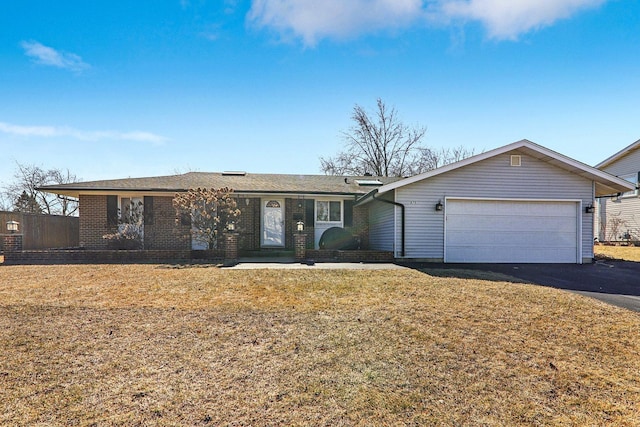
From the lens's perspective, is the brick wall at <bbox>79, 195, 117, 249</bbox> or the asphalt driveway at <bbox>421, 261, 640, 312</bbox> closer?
the asphalt driveway at <bbox>421, 261, 640, 312</bbox>

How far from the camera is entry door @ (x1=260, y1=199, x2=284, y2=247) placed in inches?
558

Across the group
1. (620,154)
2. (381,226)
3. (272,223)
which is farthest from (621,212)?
(272,223)

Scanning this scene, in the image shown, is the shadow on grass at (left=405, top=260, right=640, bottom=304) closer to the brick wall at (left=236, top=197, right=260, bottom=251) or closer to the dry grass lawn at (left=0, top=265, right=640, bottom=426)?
the dry grass lawn at (left=0, top=265, right=640, bottom=426)

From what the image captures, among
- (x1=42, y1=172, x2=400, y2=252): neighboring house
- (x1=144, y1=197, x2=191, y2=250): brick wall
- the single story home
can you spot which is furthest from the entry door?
the single story home

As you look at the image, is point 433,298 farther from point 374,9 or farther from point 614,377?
point 374,9

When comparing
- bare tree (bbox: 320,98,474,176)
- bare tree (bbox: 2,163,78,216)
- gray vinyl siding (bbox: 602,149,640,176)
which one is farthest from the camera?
bare tree (bbox: 320,98,474,176)

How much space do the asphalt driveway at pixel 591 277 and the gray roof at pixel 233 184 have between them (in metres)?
6.03

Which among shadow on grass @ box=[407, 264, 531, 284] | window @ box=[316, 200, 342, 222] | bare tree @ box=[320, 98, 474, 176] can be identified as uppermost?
bare tree @ box=[320, 98, 474, 176]

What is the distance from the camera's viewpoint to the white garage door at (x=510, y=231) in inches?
459

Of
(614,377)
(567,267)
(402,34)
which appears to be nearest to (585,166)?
(567,267)

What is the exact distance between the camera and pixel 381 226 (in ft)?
43.0

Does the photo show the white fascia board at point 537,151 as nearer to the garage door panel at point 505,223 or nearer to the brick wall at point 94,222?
the garage door panel at point 505,223

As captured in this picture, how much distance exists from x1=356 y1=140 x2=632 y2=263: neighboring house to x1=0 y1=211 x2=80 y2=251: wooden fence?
47.4ft

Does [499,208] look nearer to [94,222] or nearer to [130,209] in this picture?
[130,209]
